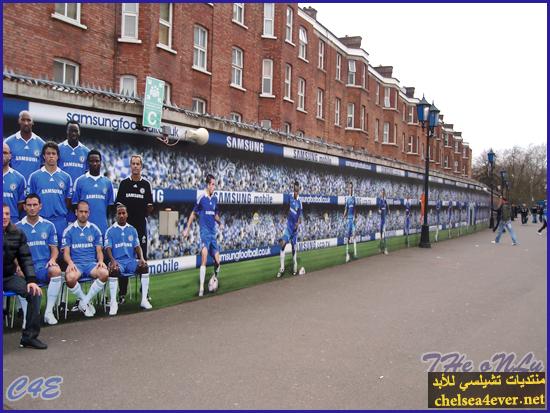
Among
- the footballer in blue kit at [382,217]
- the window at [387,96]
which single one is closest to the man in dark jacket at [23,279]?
the footballer in blue kit at [382,217]

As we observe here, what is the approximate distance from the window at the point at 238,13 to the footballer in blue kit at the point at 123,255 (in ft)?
72.3

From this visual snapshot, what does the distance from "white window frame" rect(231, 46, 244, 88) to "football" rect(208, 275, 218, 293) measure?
19543 millimetres

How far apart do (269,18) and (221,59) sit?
5900mm

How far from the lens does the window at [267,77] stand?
30.5 metres

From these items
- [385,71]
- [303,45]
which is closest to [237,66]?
[303,45]

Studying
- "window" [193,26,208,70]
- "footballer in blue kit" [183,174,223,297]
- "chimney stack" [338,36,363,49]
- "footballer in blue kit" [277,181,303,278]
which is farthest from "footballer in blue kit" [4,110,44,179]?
"chimney stack" [338,36,363,49]

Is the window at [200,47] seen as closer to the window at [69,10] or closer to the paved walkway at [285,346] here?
the window at [69,10]

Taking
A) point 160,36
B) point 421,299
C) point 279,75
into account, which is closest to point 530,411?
point 421,299

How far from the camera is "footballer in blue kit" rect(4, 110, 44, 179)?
6.46m

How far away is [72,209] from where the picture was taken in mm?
7137

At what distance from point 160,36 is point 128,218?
1673 centimetres

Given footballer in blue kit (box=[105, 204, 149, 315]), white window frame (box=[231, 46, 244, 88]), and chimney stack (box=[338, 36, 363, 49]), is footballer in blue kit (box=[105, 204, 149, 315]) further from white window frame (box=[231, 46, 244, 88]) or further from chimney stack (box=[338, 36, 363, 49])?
chimney stack (box=[338, 36, 363, 49])

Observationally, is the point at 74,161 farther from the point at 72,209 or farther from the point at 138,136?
the point at 138,136

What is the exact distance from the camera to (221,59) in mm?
26172
